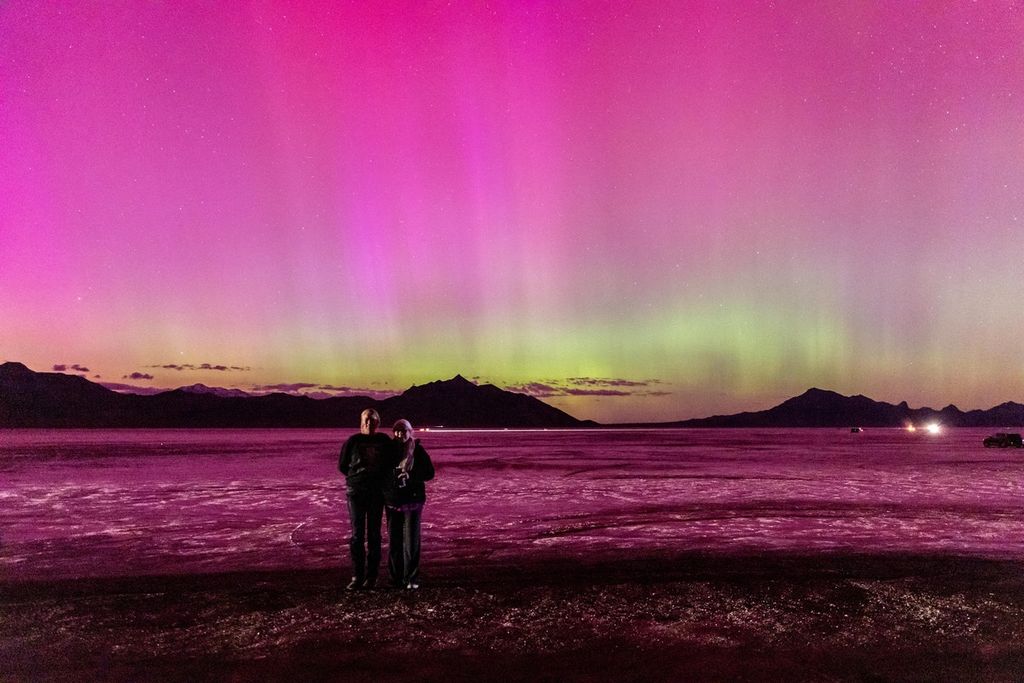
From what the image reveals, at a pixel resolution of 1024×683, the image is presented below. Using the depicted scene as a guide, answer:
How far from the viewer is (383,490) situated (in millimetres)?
7480

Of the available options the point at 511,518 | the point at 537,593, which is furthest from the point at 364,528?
the point at 511,518

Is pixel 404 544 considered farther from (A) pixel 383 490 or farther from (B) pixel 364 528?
(A) pixel 383 490

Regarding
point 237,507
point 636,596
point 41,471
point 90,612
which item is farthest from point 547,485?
point 41,471

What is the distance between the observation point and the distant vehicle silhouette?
165ft

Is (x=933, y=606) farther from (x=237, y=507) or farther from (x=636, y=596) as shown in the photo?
(x=237, y=507)

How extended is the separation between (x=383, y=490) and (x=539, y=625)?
226 centimetres

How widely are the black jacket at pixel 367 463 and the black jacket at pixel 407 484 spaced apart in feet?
0.21

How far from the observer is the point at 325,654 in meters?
5.57

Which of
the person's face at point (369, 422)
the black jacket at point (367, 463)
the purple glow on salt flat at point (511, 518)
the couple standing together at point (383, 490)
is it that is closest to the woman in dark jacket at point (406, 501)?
the couple standing together at point (383, 490)

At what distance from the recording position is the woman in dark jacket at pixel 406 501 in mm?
7457

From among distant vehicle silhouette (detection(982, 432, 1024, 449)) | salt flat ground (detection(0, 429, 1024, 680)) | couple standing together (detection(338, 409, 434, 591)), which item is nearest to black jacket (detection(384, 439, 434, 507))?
couple standing together (detection(338, 409, 434, 591))

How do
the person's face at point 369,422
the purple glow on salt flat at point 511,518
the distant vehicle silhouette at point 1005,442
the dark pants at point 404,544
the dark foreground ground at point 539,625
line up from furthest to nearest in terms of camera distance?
the distant vehicle silhouette at point 1005,442 → the purple glow on salt flat at point 511,518 → the dark pants at point 404,544 → the person's face at point 369,422 → the dark foreground ground at point 539,625

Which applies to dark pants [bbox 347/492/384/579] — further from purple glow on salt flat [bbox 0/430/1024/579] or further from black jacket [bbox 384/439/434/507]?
purple glow on salt flat [bbox 0/430/1024/579]

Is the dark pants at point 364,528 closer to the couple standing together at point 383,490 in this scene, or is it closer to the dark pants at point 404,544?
the couple standing together at point 383,490
